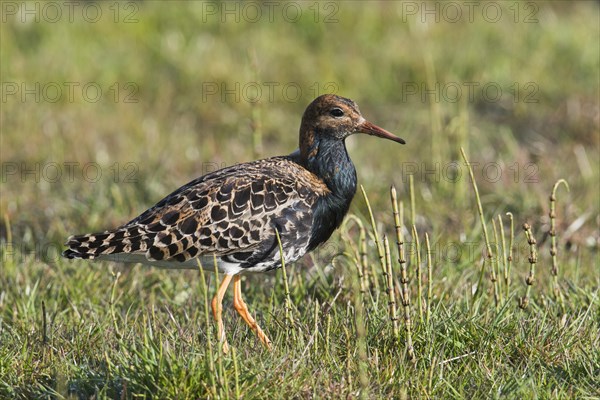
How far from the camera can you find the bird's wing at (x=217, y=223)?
5.06 m

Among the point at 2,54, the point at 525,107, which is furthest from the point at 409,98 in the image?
the point at 2,54

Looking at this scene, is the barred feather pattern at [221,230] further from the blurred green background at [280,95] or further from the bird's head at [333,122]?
the blurred green background at [280,95]

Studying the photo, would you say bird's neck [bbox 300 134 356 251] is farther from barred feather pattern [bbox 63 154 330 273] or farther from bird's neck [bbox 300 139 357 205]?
barred feather pattern [bbox 63 154 330 273]

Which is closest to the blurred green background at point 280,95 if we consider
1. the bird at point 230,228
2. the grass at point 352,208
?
the grass at point 352,208

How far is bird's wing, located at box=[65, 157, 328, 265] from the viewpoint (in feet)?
16.6

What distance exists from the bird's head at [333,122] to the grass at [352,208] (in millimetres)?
600

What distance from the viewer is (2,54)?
997 cm

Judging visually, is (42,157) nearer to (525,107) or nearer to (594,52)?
(525,107)

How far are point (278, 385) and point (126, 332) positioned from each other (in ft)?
3.51

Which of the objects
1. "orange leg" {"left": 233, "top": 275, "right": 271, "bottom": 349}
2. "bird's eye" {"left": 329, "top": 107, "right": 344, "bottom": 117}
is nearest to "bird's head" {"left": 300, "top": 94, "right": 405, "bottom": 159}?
"bird's eye" {"left": 329, "top": 107, "right": 344, "bottom": 117}

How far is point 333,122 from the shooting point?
5.58 metres

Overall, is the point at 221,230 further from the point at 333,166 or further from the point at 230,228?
the point at 333,166

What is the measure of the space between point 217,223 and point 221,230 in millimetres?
46

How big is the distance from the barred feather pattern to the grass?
0.92 feet
